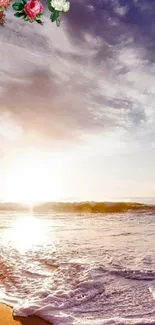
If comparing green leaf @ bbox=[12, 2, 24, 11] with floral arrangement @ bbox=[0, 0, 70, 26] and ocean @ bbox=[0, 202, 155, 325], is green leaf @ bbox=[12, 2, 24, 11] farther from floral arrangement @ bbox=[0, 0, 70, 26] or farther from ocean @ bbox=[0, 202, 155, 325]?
ocean @ bbox=[0, 202, 155, 325]

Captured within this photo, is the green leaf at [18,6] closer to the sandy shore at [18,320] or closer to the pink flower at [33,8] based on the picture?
the pink flower at [33,8]

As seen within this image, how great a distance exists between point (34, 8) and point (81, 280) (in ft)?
18.9

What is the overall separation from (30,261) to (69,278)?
2.20 metres

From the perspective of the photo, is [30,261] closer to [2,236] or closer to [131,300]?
[131,300]

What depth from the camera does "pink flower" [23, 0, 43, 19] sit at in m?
3.79

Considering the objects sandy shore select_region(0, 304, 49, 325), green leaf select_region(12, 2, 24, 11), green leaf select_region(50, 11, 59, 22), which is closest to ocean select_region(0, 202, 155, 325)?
sandy shore select_region(0, 304, 49, 325)

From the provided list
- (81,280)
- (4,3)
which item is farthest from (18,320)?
(4,3)

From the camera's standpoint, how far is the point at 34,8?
12.5ft

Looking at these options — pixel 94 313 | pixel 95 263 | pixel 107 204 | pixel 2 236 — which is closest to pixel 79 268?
pixel 95 263

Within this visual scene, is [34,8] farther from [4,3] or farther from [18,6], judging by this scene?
[4,3]

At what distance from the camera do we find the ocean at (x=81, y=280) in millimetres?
5516

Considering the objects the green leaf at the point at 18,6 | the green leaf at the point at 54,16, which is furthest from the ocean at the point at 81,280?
the green leaf at the point at 18,6

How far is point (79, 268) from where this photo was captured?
8664mm

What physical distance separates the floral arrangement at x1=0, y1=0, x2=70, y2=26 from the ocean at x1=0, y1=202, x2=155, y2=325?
4.27 metres
